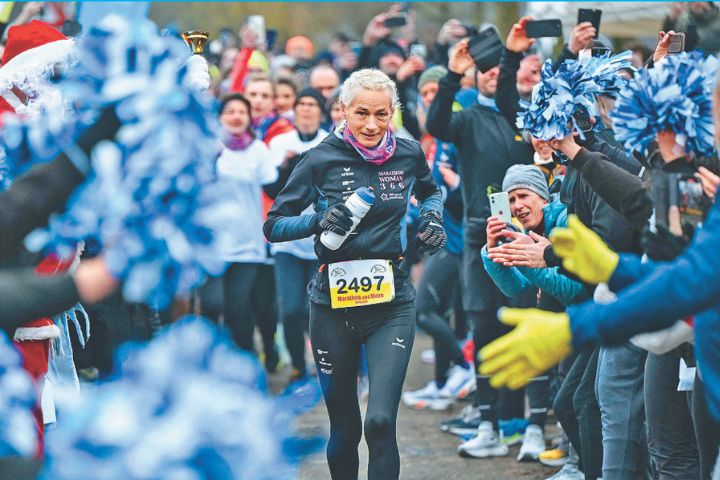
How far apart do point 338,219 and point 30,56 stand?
149cm

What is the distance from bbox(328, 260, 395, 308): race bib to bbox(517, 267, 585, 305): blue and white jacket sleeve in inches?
26.7

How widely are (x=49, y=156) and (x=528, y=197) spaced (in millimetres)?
3018

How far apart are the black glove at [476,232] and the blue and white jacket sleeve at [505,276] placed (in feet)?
4.24

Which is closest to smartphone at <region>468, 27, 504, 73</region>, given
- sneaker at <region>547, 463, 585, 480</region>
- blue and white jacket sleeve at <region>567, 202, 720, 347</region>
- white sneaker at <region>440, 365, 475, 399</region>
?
sneaker at <region>547, 463, 585, 480</region>

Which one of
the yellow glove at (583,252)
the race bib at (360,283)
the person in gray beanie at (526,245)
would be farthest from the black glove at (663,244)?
the race bib at (360,283)

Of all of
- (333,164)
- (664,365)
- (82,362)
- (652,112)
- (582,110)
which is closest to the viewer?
(652,112)

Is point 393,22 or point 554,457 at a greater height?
point 393,22

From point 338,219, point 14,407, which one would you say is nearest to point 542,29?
point 338,219

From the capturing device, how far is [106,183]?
10.5ft

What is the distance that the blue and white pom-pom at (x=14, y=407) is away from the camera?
3402 mm

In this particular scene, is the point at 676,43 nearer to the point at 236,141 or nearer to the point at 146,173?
the point at 146,173

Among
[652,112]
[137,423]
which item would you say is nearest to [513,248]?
[652,112]

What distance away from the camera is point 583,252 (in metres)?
3.49

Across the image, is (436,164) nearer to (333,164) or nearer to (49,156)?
(333,164)
